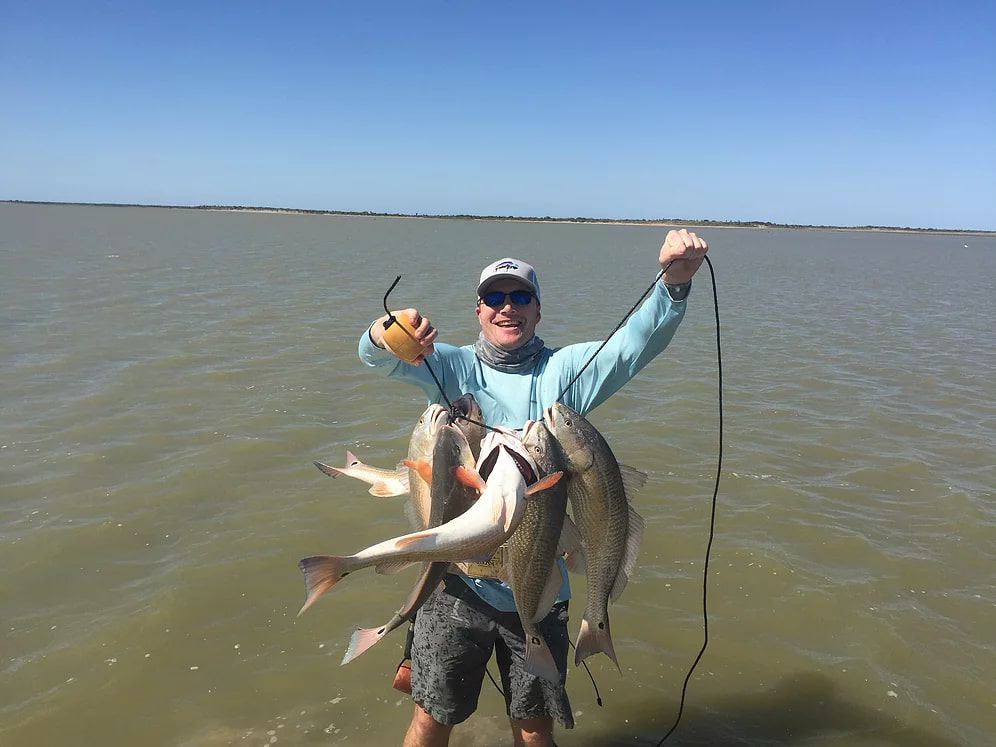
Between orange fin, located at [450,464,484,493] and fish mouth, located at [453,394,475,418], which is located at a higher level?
fish mouth, located at [453,394,475,418]

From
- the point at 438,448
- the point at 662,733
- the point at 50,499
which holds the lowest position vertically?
the point at 662,733

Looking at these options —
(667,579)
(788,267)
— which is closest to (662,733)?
(667,579)

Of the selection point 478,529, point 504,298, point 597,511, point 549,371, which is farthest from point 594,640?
point 504,298

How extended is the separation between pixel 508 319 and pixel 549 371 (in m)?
0.40

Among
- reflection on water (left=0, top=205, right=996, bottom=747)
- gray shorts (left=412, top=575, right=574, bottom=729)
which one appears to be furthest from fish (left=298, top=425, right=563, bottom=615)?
reflection on water (left=0, top=205, right=996, bottom=747)

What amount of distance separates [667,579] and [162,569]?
17.3ft

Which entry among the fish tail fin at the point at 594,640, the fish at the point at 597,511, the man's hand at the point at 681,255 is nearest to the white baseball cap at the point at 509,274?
the man's hand at the point at 681,255

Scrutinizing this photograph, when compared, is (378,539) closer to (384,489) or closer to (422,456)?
(384,489)

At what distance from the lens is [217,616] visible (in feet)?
20.1

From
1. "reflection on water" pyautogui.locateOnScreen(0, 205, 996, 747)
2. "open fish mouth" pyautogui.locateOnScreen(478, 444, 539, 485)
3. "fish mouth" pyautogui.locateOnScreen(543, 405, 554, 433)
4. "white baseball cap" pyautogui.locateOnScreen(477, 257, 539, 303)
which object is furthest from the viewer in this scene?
"reflection on water" pyautogui.locateOnScreen(0, 205, 996, 747)

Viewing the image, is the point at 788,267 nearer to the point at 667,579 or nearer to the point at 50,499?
the point at 667,579

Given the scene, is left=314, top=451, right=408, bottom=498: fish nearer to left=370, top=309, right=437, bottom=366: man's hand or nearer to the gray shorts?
left=370, top=309, right=437, bottom=366: man's hand

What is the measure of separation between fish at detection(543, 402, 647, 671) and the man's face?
720 millimetres

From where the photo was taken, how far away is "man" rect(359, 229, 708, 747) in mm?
3787
